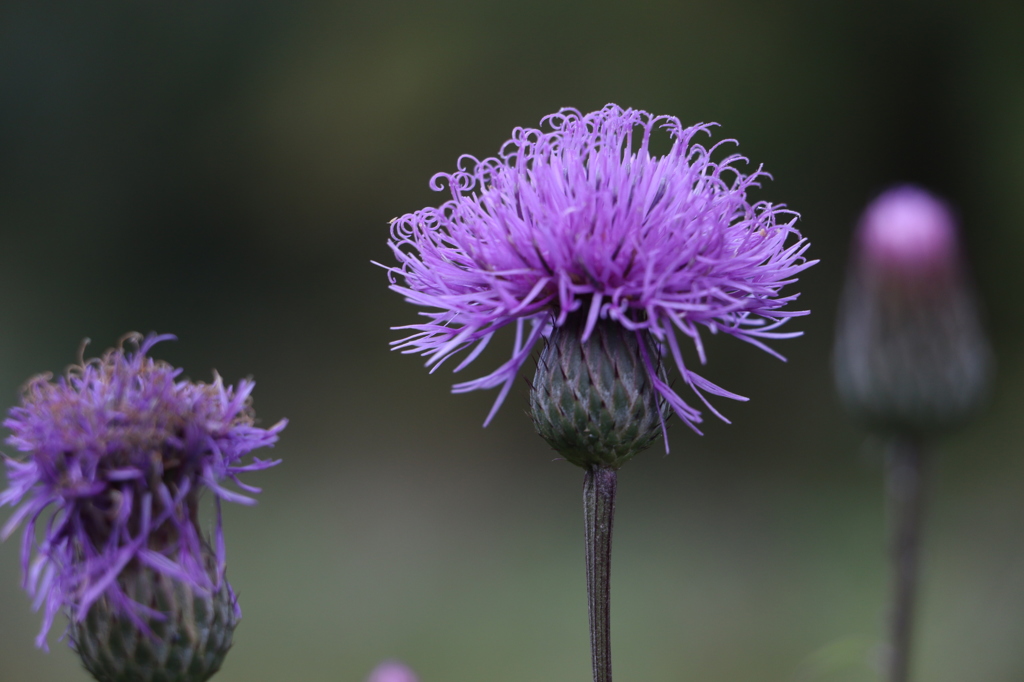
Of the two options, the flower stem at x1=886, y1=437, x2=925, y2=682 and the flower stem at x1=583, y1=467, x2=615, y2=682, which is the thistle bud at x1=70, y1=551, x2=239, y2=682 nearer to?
the flower stem at x1=583, y1=467, x2=615, y2=682

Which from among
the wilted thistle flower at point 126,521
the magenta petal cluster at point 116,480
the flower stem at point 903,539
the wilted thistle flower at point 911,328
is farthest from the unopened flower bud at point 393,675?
the wilted thistle flower at point 911,328

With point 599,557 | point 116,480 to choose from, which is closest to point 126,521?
point 116,480

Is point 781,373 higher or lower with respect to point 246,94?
lower

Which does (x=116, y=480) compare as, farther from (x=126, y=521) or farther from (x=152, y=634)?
(x=152, y=634)

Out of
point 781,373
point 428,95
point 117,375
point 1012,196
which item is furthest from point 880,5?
point 117,375

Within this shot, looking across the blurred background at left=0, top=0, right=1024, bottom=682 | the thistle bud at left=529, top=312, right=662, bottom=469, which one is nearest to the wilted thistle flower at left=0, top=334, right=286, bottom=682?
the thistle bud at left=529, top=312, right=662, bottom=469

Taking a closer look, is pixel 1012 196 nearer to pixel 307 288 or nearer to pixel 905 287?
pixel 905 287
